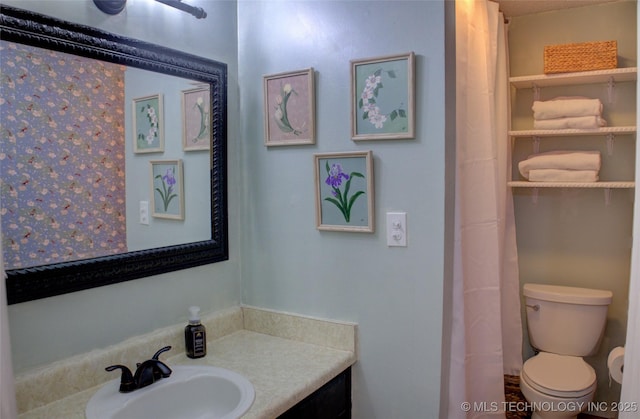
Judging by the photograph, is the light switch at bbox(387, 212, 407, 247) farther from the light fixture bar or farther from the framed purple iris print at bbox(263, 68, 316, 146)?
the light fixture bar

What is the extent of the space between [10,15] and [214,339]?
128 cm

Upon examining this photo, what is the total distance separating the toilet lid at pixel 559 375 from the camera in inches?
87.1

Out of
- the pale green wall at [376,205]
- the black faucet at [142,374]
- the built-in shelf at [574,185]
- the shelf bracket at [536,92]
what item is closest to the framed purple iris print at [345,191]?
the pale green wall at [376,205]

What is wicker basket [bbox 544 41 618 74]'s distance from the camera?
7.89 feet

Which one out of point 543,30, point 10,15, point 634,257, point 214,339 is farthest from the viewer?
point 543,30

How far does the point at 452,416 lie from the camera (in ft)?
5.60

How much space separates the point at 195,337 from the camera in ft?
5.37

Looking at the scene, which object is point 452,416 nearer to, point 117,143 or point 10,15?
point 117,143

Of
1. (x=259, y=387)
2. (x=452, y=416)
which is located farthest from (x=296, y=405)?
(x=452, y=416)

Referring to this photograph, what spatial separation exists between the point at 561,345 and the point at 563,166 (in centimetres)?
101

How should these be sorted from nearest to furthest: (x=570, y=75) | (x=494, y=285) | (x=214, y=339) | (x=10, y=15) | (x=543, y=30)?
(x=10, y=15) → (x=214, y=339) → (x=494, y=285) → (x=570, y=75) → (x=543, y=30)

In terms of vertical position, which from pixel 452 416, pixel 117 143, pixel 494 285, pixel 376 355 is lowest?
pixel 452 416

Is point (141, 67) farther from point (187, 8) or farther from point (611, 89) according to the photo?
point (611, 89)

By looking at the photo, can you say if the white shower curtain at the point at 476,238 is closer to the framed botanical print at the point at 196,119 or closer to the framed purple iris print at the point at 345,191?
the framed purple iris print at the point at 345,191
